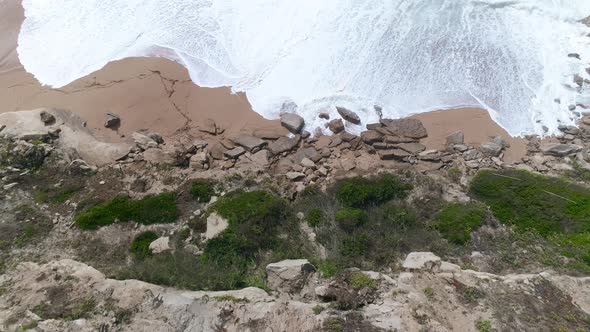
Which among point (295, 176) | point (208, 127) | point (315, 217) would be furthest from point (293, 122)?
point (315, 217)

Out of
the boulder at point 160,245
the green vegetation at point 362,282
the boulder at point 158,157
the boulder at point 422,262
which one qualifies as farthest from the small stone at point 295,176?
the green vegetation at point 362,282

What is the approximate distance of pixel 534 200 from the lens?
516 inches

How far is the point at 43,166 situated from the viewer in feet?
46.6

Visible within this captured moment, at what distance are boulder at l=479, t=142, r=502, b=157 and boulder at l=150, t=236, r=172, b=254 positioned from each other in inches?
441

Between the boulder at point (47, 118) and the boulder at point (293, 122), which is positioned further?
the boulder at point (293, 122)

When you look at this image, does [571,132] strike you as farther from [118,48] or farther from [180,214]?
[118,48]

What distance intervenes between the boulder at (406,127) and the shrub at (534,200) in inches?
110

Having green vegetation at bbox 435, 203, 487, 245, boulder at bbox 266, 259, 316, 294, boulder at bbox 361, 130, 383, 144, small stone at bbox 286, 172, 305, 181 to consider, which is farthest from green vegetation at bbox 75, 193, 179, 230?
green vegetation at bbox 435, 203, 487, 245

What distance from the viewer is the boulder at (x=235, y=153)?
15266mm

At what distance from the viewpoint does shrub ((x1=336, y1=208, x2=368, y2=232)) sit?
12.4 meters

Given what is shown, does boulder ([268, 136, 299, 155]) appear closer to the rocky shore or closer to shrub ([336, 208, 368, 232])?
the rocky shore

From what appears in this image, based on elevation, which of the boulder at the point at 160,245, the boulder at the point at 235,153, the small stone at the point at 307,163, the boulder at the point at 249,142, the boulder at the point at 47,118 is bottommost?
the boulder at the point at 160,245

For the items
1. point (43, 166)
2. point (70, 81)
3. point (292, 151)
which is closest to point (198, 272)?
point (292, 151)

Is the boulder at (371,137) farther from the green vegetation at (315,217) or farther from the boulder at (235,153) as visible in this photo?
the boulder at (235,153)
